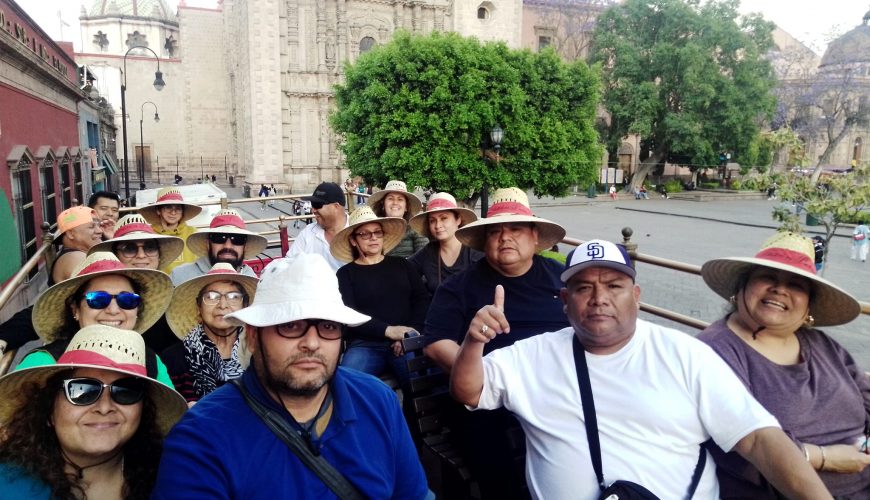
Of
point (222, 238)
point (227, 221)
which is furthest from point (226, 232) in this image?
point (227, 221)

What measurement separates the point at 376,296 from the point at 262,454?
245cm

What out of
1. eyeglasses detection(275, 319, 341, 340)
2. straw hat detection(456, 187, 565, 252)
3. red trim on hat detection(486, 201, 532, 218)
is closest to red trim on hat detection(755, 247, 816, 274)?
straw hat detection(456, 187, 565, 252)

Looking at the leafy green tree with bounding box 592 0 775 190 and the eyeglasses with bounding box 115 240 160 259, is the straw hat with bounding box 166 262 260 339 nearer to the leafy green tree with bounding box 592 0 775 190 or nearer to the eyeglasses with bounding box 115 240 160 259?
the eyeglasses with bounding box 115 240 160 259

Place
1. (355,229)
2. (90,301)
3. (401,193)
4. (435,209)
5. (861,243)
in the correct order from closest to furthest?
(90,301), (355,229), (435,209), (401,193), (861,243)

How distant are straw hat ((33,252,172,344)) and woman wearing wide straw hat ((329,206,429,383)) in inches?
48.2

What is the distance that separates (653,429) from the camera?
239cm

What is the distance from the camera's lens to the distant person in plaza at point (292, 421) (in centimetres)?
192

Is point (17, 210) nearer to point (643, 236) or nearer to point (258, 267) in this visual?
point (258, 267)

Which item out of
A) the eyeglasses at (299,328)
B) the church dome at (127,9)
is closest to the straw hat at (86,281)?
the eyeglasses at (299,328)

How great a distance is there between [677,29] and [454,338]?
42.7 metres

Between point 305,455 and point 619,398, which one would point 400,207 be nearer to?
point 619,398

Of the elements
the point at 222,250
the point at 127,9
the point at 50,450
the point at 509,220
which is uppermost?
the point at 127,9

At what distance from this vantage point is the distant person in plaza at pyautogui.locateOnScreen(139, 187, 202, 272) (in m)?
5.66

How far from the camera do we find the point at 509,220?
3.48 metres
